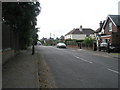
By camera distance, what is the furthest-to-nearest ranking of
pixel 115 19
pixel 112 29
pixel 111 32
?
1. pixel 112 29
2. pixel 115 19
3. pixel 111 32

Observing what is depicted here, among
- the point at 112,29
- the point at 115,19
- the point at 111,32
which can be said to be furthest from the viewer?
the point at 112,29

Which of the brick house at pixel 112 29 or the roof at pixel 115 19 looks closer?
the brick house at pixel 112 29

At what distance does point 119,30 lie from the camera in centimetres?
3584

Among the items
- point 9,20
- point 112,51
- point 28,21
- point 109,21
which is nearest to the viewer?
A: point 9,20

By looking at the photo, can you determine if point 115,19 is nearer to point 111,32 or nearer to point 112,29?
point 112,29

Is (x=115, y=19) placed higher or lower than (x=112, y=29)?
higher

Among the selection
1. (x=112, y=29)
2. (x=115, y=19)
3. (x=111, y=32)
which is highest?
(x=115, y=19)

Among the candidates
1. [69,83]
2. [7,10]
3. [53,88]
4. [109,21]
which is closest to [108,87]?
[69,83]

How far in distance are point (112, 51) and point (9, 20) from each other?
1880cm

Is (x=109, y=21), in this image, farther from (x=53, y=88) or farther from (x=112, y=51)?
(x=53, y=88)

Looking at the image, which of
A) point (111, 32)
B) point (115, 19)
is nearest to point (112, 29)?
point (115, 19)

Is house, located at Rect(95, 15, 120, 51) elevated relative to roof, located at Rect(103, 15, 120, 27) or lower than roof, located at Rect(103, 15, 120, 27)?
lower

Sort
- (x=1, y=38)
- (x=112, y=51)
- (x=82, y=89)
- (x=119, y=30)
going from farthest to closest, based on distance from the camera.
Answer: (x=119, y=30), (x=112, y=51), (x=1, y=38), (x=82, y=89)

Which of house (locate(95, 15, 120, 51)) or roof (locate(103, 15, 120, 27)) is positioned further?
roof (locate(103, 15, 120, 27))
